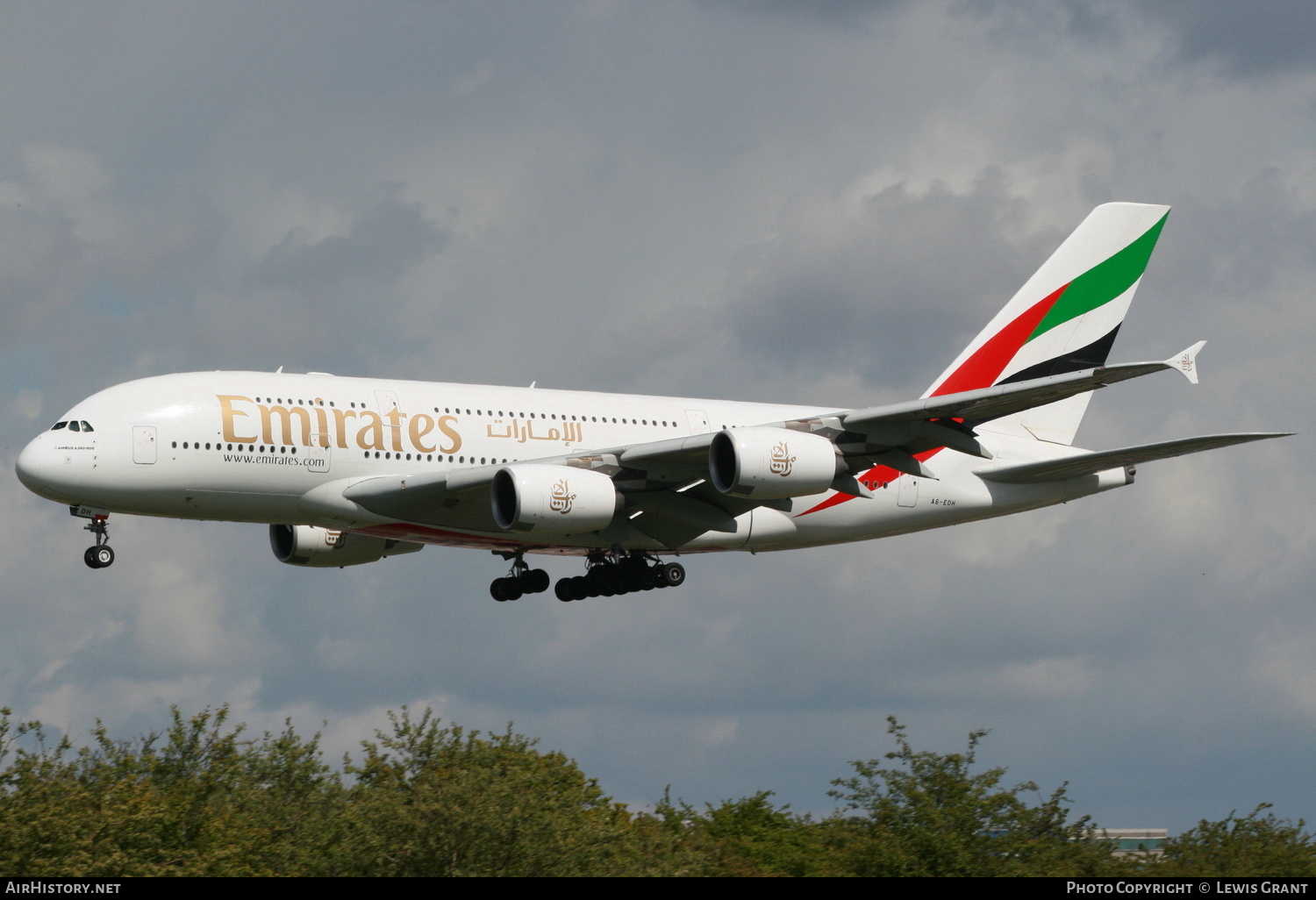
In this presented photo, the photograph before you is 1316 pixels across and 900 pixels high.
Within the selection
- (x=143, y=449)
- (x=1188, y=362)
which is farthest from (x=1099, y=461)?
(x=143, y=449)

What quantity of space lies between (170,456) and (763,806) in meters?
29.7

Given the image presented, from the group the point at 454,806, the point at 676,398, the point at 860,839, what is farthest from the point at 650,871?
the point at 676,398

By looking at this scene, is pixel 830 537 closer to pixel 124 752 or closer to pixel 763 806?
pixel 763 806

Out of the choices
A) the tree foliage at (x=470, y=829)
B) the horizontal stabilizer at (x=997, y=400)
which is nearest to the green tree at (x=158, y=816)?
the tree foliage at (x=470, y=829)

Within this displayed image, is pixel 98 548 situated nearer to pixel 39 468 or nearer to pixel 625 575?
pixel 39 468

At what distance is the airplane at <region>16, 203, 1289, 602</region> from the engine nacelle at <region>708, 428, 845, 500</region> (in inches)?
1.7

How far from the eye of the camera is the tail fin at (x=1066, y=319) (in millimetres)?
46156

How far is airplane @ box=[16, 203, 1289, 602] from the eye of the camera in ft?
118

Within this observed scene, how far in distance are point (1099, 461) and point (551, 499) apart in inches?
548

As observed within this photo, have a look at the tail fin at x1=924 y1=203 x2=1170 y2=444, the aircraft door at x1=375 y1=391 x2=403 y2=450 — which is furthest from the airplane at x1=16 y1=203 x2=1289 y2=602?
the tail fin at x1=924 y1=203 x2=1170 y2=444

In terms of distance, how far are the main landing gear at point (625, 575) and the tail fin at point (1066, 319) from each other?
378 inches

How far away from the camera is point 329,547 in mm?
45031

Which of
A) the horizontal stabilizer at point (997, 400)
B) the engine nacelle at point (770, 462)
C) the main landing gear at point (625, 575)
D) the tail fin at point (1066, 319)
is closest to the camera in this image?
the horizontal stabilizer at point (997, 400)

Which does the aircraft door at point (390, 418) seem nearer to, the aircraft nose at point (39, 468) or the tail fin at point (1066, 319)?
the aircraft nose at point (39, 468)
